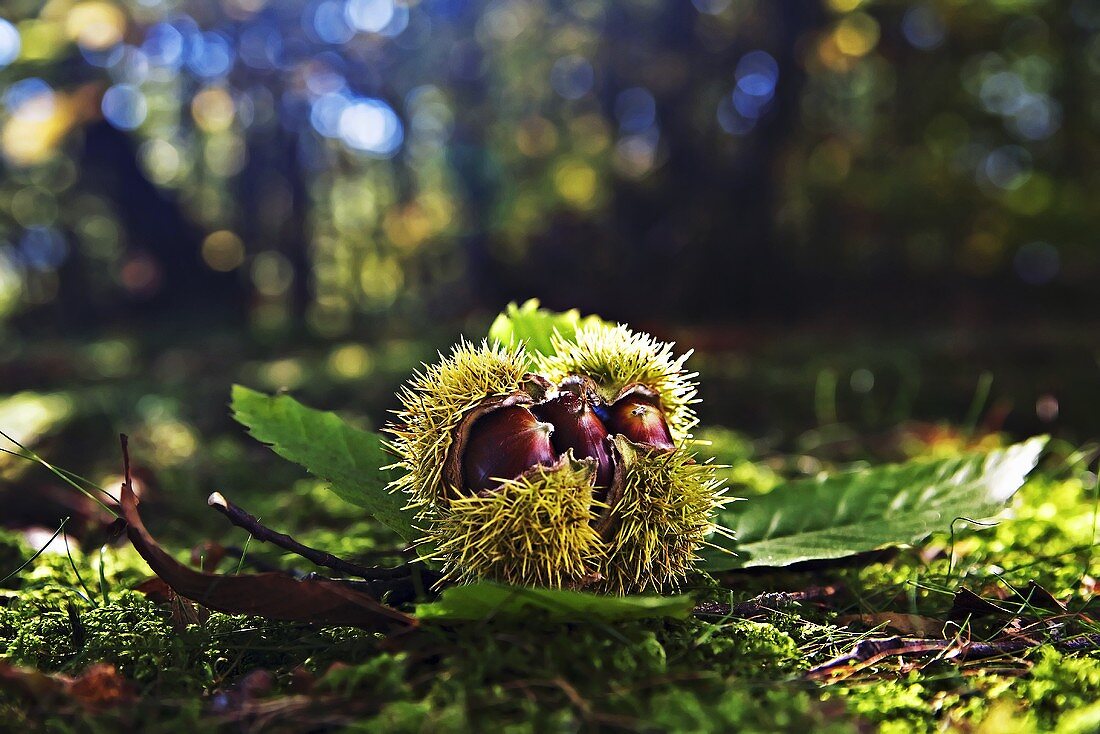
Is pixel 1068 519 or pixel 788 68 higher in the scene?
pixel 788 68

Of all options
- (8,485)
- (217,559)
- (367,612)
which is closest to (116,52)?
(8,485)

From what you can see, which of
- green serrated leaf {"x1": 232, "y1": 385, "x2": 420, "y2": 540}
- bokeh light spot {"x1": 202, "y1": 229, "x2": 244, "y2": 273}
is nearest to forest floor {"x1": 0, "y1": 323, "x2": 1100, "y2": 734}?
green serrated leaf {"x1": 232, "y1": 385, "x2": 420, "y2": 540}

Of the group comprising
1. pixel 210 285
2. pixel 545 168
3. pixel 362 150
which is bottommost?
pixel 210 285

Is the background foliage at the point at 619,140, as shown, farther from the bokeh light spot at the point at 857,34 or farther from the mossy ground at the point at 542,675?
the mossy ground at the point at 542,675

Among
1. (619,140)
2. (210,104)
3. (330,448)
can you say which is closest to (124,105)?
(210,104)

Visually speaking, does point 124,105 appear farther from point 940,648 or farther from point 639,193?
point 940,648

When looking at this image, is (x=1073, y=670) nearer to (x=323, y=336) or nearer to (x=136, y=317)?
(x=323, y=336)

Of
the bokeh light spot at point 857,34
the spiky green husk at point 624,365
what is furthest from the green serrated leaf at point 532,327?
the bokeh light spot at point 857,34
